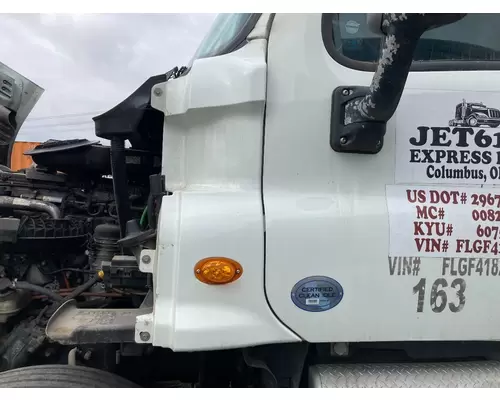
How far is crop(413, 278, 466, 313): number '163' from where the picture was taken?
5.77ft

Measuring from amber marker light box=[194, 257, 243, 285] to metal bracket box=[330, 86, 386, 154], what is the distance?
605 mm

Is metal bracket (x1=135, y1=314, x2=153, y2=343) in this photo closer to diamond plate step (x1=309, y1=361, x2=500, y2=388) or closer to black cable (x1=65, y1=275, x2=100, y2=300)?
diamond plate step (x1=309, y1=361, x2=500, y2=388)

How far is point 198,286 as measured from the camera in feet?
5.61

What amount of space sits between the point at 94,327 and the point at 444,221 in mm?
1480

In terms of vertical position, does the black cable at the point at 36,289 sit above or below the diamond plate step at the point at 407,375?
above

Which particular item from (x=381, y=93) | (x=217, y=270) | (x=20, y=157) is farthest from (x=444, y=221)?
(x=20, y=157)

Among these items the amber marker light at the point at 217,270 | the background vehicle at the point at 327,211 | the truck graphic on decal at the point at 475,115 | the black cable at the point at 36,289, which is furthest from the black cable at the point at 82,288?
the truck graphic on decal at the point at 475,115

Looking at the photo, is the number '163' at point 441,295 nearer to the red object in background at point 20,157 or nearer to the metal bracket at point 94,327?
the metal bracket at point 94,327

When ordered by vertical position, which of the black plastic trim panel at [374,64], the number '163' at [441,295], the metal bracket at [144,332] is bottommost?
the metal bracket at [144,332]

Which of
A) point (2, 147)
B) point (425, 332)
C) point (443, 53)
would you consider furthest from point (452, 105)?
point (2, 147)

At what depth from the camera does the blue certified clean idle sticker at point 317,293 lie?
1.73 meters

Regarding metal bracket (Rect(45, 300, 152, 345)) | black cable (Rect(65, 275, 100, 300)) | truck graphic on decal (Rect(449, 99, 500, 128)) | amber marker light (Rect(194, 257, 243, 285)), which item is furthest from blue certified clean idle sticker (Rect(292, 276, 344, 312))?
black cable (Rect(65, 275, 100, 300))

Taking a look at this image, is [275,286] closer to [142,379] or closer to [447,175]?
[447,175]

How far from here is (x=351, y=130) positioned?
175 cm
